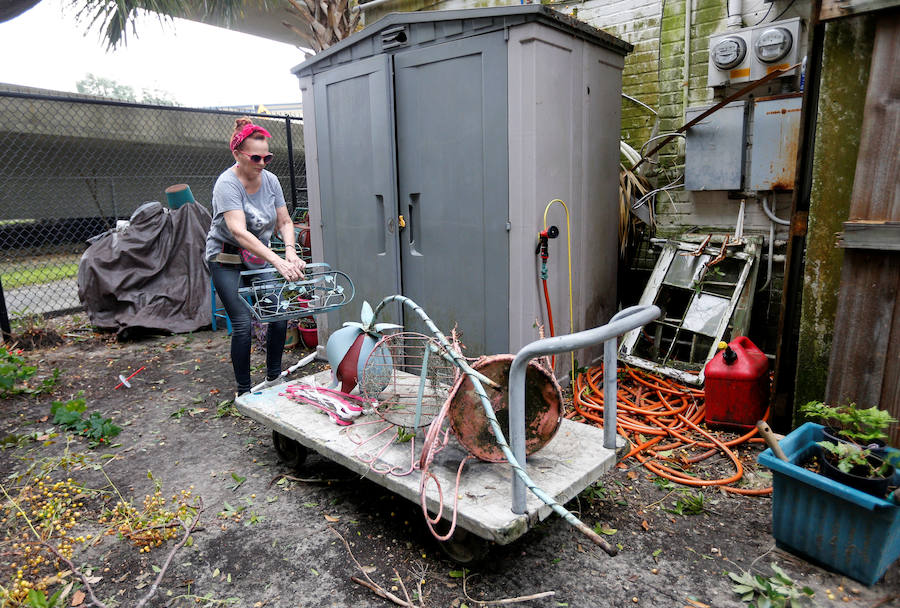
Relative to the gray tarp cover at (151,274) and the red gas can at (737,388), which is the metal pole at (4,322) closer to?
the gray tarp cover at (151,274)

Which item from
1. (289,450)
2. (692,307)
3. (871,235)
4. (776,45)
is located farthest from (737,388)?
(289,450)

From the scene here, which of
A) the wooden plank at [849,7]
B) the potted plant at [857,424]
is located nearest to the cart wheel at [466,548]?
the potted plant at [857,424]

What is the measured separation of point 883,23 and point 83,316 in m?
7.81

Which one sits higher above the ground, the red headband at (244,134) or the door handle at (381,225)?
the red headband at (244,134)

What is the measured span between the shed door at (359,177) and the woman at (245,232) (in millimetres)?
741

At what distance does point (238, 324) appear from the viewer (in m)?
3.64

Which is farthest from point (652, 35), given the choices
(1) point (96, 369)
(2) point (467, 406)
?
(1) point (96, 369)

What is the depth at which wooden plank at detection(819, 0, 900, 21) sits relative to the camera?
8.11 feet

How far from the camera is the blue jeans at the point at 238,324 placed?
362cm

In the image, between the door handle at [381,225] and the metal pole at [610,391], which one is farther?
the door handle at [381,225]

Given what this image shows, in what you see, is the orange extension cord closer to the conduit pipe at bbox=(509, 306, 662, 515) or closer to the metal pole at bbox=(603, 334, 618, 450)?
the metal pole at bbox=(603, 334, 618, 450)

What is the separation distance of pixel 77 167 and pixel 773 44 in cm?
1238

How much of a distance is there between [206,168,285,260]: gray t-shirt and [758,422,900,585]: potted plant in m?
3.11

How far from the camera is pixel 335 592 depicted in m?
2.18
